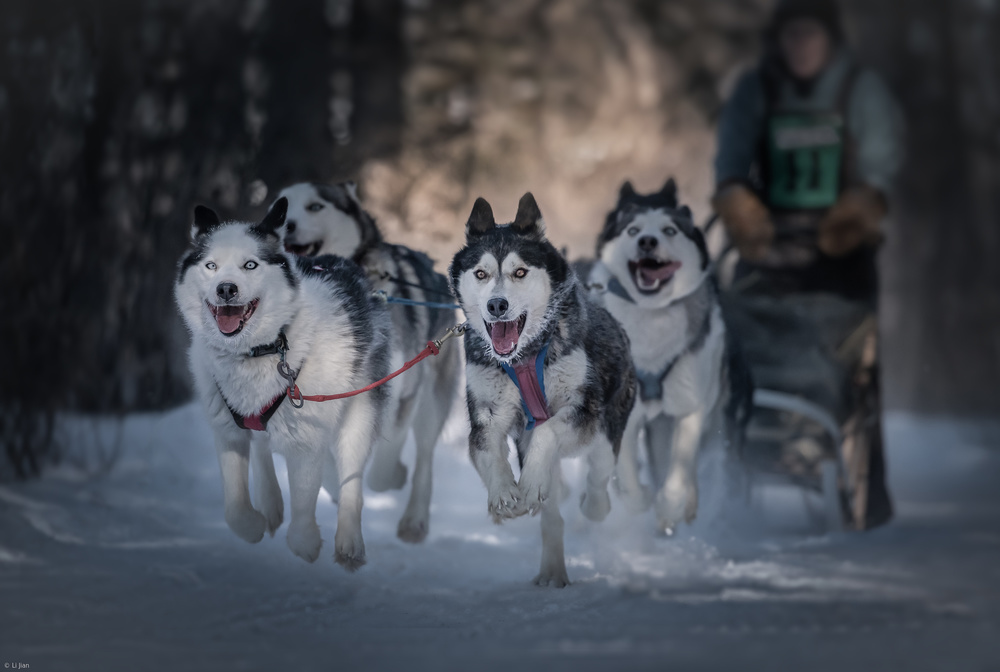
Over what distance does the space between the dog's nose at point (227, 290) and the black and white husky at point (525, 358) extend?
46cm

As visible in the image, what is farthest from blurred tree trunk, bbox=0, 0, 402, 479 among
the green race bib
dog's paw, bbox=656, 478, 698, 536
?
dog's paw, bbox=656, 478, 698, 536

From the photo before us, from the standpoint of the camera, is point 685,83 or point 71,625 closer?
point 71,625

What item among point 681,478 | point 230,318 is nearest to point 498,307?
point 230,318

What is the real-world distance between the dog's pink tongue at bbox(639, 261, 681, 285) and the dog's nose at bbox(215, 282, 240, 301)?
1064 mm

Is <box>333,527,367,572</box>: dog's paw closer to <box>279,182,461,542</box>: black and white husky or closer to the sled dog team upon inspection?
the sled dog team

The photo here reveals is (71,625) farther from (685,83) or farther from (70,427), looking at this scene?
(685,83)

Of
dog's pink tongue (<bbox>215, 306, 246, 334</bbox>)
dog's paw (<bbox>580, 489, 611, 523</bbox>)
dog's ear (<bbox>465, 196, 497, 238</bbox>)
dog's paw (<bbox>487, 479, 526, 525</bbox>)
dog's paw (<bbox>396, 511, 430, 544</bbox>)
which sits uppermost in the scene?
dog's ear (<bbox>465, 196, 497, 238</bbox>)

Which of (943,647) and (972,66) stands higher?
(972,66)

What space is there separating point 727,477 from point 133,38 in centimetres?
276

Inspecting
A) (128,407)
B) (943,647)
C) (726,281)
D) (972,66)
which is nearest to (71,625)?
(128,407)

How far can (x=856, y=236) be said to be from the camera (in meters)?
3.05

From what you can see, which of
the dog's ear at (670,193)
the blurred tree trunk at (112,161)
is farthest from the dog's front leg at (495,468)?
the blurred tree trunk at (112,161)

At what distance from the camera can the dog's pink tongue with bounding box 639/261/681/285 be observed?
2.21 metres

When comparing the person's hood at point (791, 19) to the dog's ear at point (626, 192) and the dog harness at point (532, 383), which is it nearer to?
the dog's ear at point (626, 192)
